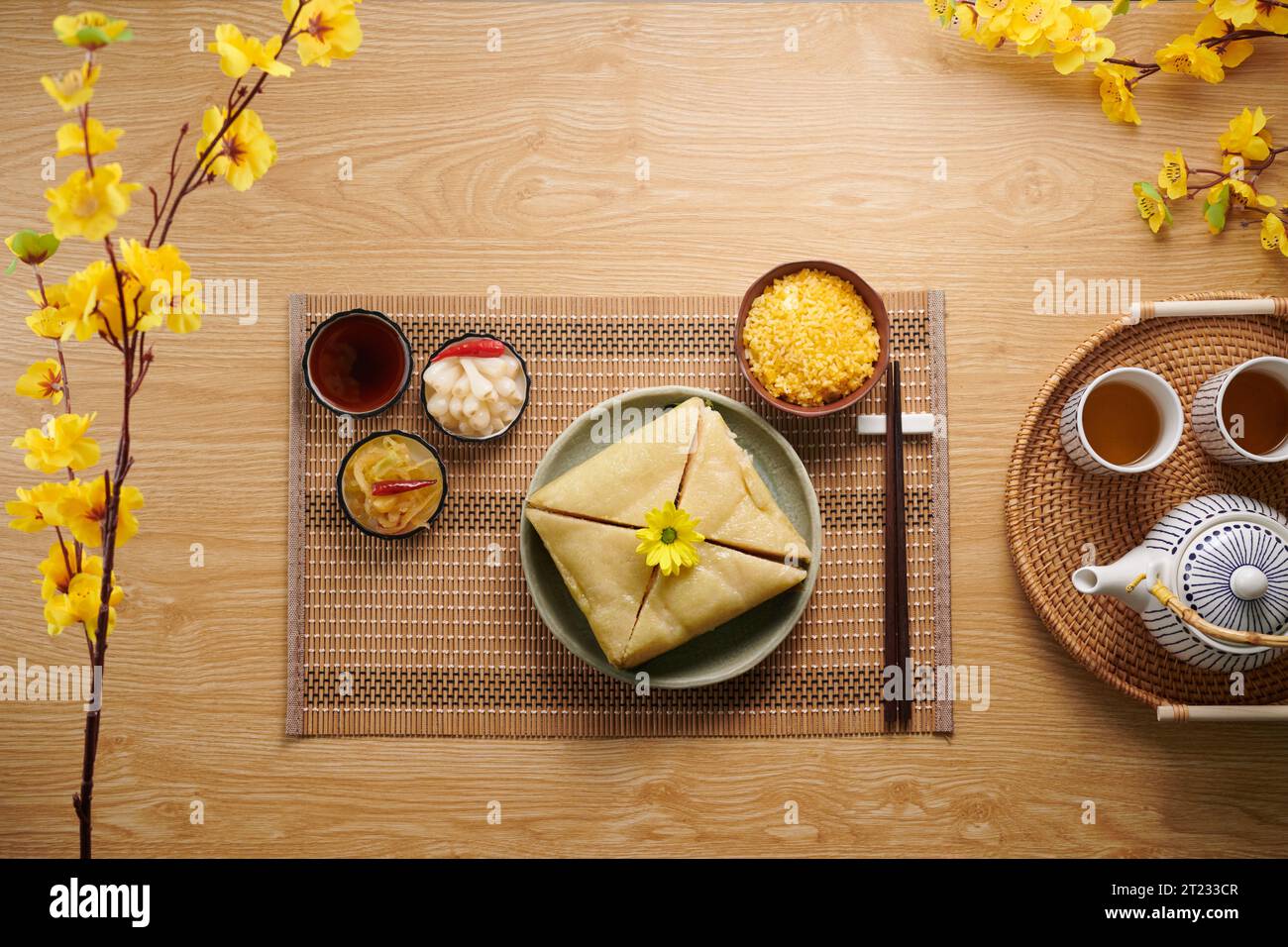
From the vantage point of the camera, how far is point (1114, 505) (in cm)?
179

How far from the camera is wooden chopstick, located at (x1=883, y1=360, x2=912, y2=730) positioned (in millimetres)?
1788

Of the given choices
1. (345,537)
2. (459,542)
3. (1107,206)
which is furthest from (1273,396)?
(345,537)

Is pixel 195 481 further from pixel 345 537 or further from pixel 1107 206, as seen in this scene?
pixel 1107 206

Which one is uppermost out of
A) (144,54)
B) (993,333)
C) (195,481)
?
(144,54)

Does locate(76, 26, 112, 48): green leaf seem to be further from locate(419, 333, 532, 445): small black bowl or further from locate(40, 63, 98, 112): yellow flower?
locate(419, 333, 532, 445): small black bowl

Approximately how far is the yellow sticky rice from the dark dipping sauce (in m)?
0.69

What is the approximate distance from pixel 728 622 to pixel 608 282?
739 millimetres

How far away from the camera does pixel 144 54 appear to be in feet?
6.06

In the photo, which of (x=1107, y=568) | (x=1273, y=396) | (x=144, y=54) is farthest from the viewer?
(x=144, y=54)

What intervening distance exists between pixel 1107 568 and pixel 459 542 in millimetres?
1216

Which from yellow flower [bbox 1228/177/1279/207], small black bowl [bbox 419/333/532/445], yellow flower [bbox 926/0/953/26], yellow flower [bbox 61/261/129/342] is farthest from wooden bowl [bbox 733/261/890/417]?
yellow flower [bbox 61/261/129/342]

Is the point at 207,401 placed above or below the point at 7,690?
above

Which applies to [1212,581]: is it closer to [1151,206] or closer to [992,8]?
[1151,206]

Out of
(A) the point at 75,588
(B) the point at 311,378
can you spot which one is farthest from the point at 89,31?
(B) the point at 311,378
